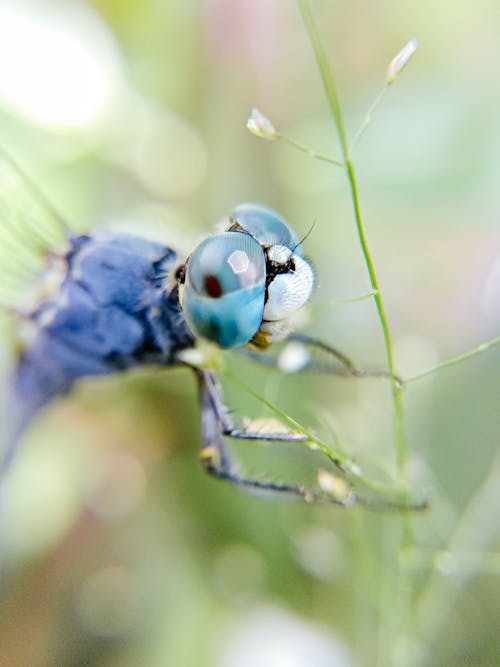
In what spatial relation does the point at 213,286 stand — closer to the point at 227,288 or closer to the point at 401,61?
the point at 227,288

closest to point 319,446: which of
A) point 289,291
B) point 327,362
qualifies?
point 289,291

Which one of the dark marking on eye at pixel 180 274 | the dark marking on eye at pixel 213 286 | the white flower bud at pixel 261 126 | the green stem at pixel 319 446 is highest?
the dark marking on eye at pixel 180 274

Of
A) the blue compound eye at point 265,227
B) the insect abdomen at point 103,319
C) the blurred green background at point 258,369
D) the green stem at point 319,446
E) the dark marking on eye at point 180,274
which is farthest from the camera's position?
the blurred green background at point 258,369

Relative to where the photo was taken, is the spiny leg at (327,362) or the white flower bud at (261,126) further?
the spiny leg at (327,362)

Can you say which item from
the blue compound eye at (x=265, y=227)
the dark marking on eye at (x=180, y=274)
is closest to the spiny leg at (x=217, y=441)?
the dark marking on eye at (x=180, y=274)

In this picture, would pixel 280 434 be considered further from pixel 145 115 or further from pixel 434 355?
pixel 145 115

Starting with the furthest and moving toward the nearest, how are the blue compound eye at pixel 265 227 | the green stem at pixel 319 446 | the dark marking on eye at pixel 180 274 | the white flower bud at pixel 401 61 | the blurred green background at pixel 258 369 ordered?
the blurred green background at pixel 258 369 < the dark marking on eye at pixel 180 274 < the blue compound eye at pixel 265 227 < the green stem at pixel 319 446 < the white flower bud at pixel 401 61

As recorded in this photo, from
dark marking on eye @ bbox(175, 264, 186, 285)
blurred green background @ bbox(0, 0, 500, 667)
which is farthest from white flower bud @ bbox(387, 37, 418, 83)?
blurred green background @ bbox(0, 0, 500, 667)

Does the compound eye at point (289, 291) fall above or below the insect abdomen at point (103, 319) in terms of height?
below

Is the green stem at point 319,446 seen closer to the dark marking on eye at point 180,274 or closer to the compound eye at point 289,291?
the compound eye at point 289,291
